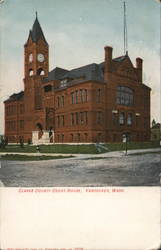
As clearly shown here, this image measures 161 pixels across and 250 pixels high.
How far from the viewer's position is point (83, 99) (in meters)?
1.34

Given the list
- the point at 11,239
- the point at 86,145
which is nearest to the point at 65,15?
the point at 86,145

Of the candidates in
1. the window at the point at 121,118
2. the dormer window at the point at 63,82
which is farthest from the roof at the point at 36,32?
the window at the point at 121,118

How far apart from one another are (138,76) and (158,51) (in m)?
0.16

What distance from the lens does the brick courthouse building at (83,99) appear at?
132 cm

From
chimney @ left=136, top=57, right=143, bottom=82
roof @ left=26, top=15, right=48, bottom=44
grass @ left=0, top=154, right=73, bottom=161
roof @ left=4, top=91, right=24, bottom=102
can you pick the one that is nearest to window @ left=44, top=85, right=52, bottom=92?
roof @ left=4, top=91, right=24, bottom=102

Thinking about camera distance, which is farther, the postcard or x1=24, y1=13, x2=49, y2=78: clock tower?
x1=24, y1=13, x2=49, y2=78: clock tower

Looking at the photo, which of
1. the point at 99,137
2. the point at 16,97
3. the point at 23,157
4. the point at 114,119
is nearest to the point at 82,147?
the point at 99,137

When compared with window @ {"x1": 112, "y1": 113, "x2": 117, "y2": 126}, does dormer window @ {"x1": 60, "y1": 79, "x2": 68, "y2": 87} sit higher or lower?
higher

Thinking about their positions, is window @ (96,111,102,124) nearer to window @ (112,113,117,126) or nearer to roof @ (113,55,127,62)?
window @ (112,113,117,126)

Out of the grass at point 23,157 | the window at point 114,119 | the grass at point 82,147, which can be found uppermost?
the window at point 114,119

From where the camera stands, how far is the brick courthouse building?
132cm

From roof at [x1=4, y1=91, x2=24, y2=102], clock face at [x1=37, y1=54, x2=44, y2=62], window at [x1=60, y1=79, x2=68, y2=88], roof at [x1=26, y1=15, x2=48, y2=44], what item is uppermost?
roof at [x1=26, y1=15, x2=48, y2=44]

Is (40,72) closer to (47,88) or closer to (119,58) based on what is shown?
(47,88)

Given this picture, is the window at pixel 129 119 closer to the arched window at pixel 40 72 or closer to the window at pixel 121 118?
the window at pixel 121 118
